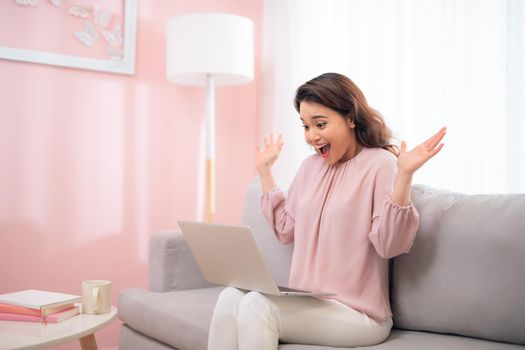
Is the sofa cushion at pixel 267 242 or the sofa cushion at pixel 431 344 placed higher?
the sofa cushion at pixel 267 242

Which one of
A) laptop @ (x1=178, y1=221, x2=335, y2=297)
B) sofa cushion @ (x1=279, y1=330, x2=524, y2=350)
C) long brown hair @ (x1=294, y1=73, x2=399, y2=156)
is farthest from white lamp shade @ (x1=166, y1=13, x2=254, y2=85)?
sofa cushion @ (x1=279, y1=330, x2=524, y2=350)

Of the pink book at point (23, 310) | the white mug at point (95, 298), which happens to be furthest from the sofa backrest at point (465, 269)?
the pink book at point (23, 310)

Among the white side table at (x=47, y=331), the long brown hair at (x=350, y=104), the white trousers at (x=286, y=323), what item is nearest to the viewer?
the white side table at (x=47, y=331)

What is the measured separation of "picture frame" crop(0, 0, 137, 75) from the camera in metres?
2.61

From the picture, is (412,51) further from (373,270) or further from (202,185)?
(202,185)

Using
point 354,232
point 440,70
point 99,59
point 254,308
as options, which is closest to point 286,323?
point 254,308

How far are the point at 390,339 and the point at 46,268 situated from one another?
1763mm

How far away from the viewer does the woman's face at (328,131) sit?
168cm

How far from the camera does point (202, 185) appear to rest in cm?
313

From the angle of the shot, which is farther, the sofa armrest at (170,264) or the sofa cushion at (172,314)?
the sofa armrest at (170,264)

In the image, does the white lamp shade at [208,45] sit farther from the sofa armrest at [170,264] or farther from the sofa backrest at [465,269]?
the sofa backrest at [465,269]

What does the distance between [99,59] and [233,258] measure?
166 cm

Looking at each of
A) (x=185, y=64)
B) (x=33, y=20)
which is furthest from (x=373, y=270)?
(x=33, y=20)

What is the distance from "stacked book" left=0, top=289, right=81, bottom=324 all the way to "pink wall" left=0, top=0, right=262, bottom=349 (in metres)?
1.15
